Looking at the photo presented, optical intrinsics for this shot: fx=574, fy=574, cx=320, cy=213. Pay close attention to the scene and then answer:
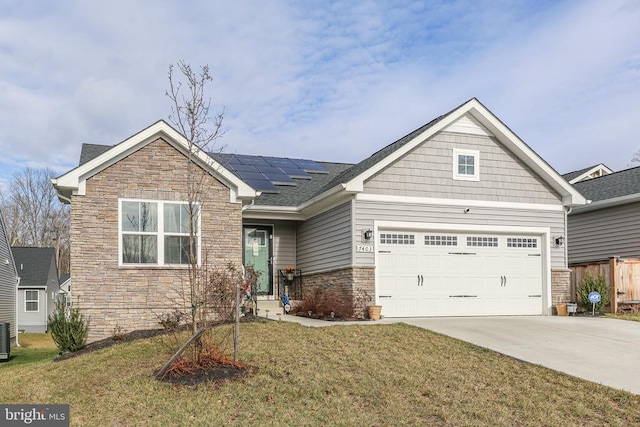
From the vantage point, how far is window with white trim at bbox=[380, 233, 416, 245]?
48.9ft

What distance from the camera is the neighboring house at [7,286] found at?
2472 centimetres

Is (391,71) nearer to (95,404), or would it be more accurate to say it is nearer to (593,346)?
(593,346)

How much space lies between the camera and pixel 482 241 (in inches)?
623

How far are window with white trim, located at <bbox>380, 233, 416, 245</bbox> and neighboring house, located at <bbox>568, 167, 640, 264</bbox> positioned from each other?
284 inches

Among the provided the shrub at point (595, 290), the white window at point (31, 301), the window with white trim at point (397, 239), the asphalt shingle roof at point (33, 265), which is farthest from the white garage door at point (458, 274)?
the white window at point (31, 301)

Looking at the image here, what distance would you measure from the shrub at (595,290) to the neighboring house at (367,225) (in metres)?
0.53

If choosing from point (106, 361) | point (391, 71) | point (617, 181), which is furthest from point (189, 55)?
point (617, 181)

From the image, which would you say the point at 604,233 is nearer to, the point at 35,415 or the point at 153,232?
the point at 153,232

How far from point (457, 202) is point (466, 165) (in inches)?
43.9

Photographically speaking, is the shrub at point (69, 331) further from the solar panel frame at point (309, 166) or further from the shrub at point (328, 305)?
the solar panel frame at point (309, 166)

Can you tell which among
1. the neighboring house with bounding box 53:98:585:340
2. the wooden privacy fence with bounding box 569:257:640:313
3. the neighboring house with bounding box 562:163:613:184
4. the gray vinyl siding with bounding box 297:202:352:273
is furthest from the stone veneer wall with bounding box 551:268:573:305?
the neighboring house with bounding box 562:163:613:184

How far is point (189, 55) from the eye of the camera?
1028 centimetres

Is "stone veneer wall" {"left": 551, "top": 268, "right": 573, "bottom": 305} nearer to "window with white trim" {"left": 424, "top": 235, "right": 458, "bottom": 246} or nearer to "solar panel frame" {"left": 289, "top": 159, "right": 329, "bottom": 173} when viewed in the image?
"window with white trim" {"left": 424, "top": 235, "right": 458, "bottom": 246}

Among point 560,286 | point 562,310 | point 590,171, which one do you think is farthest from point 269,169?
point 590,171
